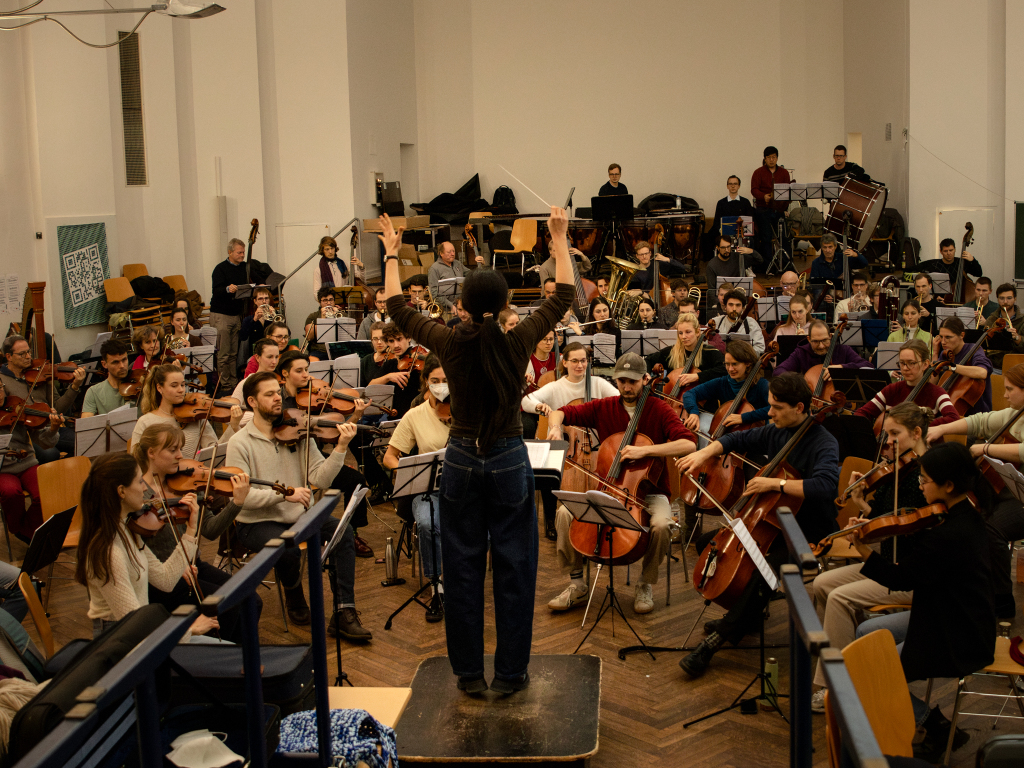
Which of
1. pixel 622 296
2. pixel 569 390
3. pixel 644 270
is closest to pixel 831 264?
pixel 644 270

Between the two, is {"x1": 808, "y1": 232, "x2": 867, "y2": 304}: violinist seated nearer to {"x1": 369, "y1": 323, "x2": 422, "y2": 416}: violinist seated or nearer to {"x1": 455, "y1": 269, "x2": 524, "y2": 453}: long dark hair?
{"x1": 369, "y1": 323, "x2": 422, "y2": 416}: violinist seated

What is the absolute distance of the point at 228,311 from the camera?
35.7 feet

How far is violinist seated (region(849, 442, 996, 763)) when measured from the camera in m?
3.22

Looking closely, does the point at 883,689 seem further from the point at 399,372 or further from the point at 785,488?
the point at 399,372

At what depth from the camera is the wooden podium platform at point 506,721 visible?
3.15 meters

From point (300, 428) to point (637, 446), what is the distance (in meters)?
1.64

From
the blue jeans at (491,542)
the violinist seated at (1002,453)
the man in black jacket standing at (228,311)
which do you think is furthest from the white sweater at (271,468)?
the man in black jacket standing at (228,311)

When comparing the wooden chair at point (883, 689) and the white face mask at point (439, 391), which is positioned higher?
the white face mask at point (439, 391)

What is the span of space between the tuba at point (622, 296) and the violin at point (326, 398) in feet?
11.9

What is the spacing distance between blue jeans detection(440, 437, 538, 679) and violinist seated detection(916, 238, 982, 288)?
8615 mm

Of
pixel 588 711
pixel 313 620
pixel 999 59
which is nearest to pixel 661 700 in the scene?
pixel 588 711

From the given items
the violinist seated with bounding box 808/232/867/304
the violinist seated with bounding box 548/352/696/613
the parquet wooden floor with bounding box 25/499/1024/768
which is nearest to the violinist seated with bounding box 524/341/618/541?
the parquet wooden floor with bounding box 25/499/1024/768

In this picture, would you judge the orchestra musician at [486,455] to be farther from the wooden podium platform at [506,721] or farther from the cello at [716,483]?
the cello at [716,483]

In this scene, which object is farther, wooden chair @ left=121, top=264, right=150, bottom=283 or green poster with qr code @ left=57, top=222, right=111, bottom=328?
wooden chair @ left=121, top=264, right=150, bottom=283
